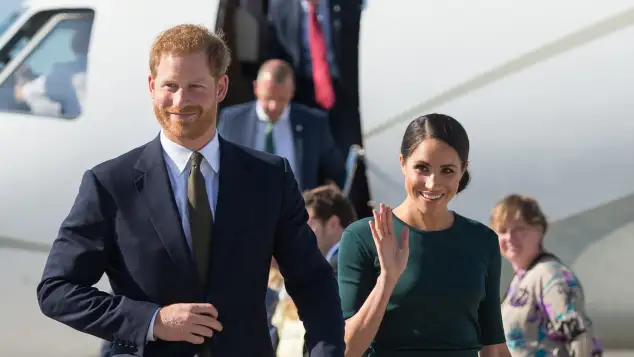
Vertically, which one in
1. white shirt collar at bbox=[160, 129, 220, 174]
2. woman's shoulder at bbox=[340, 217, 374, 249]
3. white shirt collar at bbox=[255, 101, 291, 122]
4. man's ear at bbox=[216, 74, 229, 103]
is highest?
white shirt collar at bbox=[255, 101, 291, 122]

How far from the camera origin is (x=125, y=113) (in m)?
6.63

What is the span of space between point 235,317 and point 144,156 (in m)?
0.41

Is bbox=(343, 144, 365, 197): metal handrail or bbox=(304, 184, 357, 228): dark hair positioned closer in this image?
bbox=(304, 184, 357, 228): dark hair

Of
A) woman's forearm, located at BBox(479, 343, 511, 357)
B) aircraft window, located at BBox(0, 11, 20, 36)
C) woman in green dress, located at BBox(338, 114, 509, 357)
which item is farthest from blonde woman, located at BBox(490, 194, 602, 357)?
aircraft window, located at BBox(0, 11, 20, 36)

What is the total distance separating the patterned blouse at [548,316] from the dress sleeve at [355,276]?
1558 millimetres

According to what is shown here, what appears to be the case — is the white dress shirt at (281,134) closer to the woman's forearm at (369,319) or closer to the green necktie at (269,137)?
the green necktie at (269,137)

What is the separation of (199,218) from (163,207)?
0.27 ft

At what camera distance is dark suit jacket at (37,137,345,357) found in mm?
2332

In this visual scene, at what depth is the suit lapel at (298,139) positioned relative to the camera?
6.70 meters

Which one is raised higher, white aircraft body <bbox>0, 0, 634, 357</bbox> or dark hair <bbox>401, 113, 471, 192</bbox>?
white aircraft body <bbox>0, 0, 634, 357</bbox>

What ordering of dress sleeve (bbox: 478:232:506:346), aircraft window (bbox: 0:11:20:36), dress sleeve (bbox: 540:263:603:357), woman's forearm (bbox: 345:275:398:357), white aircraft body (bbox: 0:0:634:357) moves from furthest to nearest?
aircraft window (bbox: 0:11:20:36), white aircraft body (bbox: 0:0:634:357), dress sleeve (bbox: 540:263:603:357), dress sleeve (bbox: 478:232:506:346), woman's forearm (bbox: 345:275:398:357)

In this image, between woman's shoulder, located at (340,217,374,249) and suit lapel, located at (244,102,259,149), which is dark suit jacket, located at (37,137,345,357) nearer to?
woman's shoulder, located at (340,217,374,249)

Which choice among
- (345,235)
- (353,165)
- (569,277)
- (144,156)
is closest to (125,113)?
(353,165)

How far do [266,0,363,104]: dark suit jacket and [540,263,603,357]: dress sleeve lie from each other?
8.84ft
